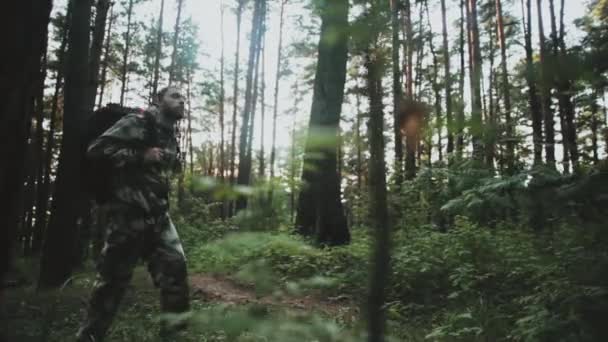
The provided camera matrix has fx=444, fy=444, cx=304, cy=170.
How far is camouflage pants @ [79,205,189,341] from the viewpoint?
342 centimetres

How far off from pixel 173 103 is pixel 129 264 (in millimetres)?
1386

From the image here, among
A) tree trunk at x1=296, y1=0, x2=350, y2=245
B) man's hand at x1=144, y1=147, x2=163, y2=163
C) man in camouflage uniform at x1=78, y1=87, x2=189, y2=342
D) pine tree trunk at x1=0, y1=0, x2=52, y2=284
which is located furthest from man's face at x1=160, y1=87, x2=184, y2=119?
tree trunk at x1=296, y1=0, x2=350, y2=245

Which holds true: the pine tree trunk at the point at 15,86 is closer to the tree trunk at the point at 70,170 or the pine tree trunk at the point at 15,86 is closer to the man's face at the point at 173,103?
the man's face at the point at 173,103

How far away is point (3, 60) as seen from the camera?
1673 mm

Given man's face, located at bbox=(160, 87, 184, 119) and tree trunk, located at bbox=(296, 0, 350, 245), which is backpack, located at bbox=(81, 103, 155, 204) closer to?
man's face, located at bbox=(160, 87, 184, 119)

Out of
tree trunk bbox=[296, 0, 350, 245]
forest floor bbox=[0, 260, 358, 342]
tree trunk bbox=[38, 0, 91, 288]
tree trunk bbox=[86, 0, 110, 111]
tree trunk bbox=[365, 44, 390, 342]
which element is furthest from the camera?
tree trunk bbox=[296, 0, 350, 245]

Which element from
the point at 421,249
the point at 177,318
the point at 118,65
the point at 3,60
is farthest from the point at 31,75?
the point at 118,65

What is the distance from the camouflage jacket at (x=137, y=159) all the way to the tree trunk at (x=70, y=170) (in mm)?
3471

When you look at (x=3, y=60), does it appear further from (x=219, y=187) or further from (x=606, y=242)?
(x=606, y=242)

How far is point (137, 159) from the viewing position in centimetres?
359

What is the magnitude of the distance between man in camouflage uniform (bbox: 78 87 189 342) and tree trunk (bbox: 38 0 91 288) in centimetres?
348

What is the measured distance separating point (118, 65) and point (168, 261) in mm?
22162

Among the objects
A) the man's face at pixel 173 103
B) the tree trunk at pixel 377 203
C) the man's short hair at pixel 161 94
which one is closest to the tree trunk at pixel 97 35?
the man's short hair at pixel 161 94

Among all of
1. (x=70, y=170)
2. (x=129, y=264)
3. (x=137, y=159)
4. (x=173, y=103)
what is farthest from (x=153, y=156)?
(x=70, y=170)
